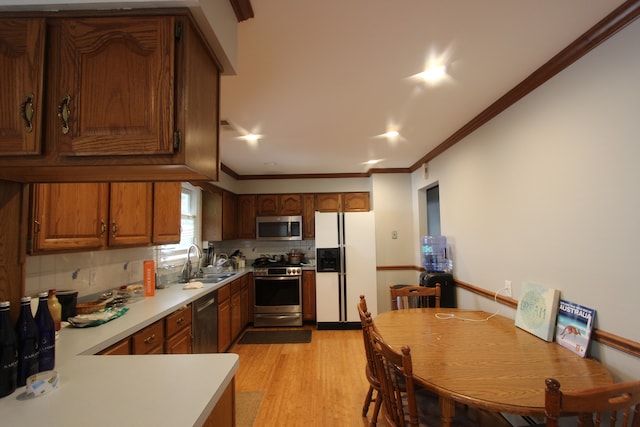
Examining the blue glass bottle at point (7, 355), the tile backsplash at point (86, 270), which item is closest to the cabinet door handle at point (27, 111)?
the blue glass bottle at point (7, 355)

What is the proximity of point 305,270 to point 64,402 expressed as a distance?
11.9ft

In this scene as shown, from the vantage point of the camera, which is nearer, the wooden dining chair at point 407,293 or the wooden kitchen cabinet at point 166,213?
the wooden kitchen cabinet at point 166,213

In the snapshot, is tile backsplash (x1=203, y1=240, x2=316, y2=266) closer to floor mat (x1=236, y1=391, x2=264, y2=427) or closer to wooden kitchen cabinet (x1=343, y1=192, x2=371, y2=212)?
wooden kitchen cabinet (x1=343, y1=192, x2=371, y2=212)

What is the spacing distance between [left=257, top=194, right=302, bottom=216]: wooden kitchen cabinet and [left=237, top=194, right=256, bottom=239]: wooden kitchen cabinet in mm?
116

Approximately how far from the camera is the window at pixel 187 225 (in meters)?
3.31

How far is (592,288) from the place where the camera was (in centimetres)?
153

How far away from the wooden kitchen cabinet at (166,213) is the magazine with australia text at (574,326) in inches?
114

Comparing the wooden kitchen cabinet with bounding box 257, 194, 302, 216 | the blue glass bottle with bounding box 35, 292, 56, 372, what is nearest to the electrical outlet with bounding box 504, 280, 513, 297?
the blue glass bottle with bounding box 35, 292, 56, 372

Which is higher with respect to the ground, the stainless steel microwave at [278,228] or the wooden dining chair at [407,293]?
the stainless steel microwave at [278,228]

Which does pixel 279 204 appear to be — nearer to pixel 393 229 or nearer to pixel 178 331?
pixel 393 229

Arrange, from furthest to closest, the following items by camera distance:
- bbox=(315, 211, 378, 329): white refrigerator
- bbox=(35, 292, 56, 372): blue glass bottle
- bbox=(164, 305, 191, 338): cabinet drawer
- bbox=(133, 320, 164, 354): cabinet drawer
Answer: bbox=(315, 211, 378, 329): white refrigerator → bbox=(164, 305, 191, 338): cabinet drawer → bbox=(133, 320, 164, 354): cabinet drawer → bbox=(35, 292, 56, 372): blue glass bottle

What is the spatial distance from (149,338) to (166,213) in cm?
118

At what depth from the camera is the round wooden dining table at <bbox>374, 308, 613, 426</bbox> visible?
3.78 ft

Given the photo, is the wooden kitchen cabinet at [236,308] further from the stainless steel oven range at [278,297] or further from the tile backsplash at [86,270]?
the tile backsplash at [86,270]
